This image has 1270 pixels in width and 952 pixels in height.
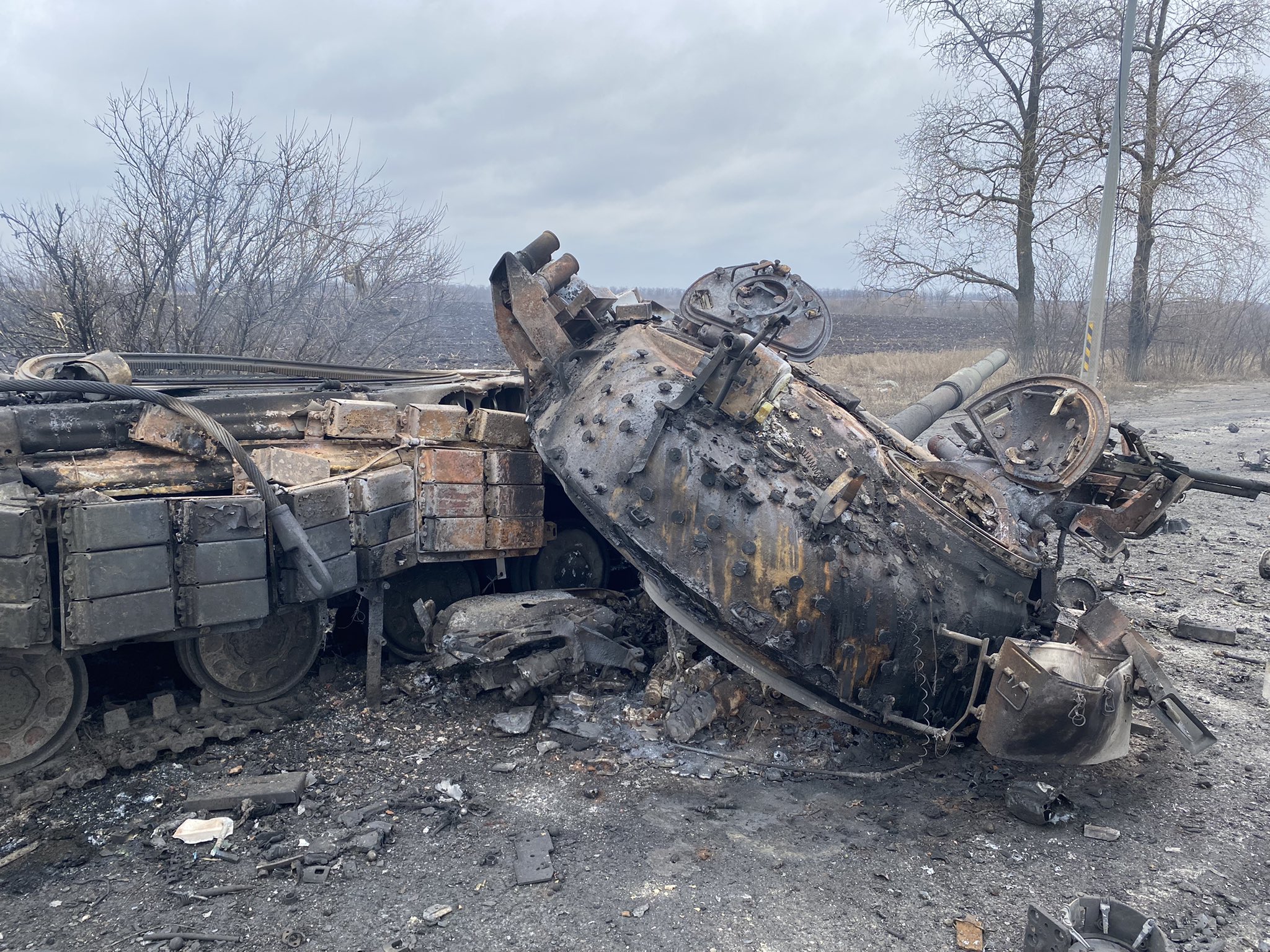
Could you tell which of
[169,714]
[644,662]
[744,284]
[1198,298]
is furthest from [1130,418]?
[169,714]

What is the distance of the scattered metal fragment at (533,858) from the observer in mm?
3736

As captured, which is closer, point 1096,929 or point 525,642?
point 1096,929

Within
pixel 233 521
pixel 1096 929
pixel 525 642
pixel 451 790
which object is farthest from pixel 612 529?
pixel 1096 929

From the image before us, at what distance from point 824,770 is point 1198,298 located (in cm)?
2281

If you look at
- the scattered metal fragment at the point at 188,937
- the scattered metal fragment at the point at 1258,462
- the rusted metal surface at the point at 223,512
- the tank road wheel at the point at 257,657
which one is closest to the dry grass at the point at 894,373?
the scattered metal fragment at the point at 1258,462

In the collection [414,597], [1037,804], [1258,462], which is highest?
[1258,462]

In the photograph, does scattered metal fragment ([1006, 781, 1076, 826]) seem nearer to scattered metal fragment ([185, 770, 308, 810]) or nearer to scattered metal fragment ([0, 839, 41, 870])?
scattered metal fragment ([185, 770, 308, 810])

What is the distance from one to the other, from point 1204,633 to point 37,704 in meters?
7.67

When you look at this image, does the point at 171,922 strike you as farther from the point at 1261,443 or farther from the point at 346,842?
the point at 1261,443

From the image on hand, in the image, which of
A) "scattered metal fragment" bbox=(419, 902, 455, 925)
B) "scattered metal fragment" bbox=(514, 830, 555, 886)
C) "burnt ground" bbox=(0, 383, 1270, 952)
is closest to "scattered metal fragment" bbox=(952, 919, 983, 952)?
"burnt ground" bbox=(0, 383, 1270, 952)

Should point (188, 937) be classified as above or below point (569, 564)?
below

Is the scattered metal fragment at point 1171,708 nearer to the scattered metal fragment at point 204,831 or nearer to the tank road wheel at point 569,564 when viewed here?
the tank road wheel at point 569,564

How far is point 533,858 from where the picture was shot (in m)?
3.88

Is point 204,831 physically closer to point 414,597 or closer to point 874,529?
point 414,597
